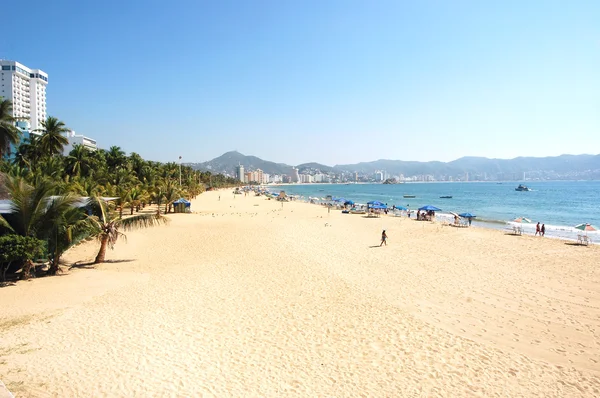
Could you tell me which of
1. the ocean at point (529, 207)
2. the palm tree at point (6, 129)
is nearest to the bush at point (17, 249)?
the palm tree at point (6, 129)

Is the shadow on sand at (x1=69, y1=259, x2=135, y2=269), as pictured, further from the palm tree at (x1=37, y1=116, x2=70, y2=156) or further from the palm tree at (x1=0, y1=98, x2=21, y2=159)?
the palm tree at (x1=37, y1=116, x2=70, y2=156)

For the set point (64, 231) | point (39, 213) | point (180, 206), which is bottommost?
point (180, 206)

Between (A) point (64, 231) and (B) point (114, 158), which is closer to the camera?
(A) point (64, 231)

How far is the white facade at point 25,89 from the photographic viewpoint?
98812mm

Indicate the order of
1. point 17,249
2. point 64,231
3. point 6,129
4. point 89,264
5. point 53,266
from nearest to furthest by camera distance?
point 17,249 → point 64,231 → point 53,266 → point 89,264 → point 6,129

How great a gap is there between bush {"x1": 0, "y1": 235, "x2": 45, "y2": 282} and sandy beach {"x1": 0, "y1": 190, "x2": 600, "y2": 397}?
31.6 inches

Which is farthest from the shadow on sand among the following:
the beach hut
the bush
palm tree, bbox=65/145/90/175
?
palm tree, bbox=65/145/90/175

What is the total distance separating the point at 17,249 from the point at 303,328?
8.61m

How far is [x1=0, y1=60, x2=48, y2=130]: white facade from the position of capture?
98.8 m

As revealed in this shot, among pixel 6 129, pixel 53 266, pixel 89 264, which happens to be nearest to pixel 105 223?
pixel 89 264

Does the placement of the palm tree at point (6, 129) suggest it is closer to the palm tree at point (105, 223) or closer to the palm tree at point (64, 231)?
the palm tree at point (105, 223)

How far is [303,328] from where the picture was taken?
7695 mm

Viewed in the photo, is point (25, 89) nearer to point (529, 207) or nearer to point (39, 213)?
point (39, 213)

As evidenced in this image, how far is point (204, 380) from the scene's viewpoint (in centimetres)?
545
